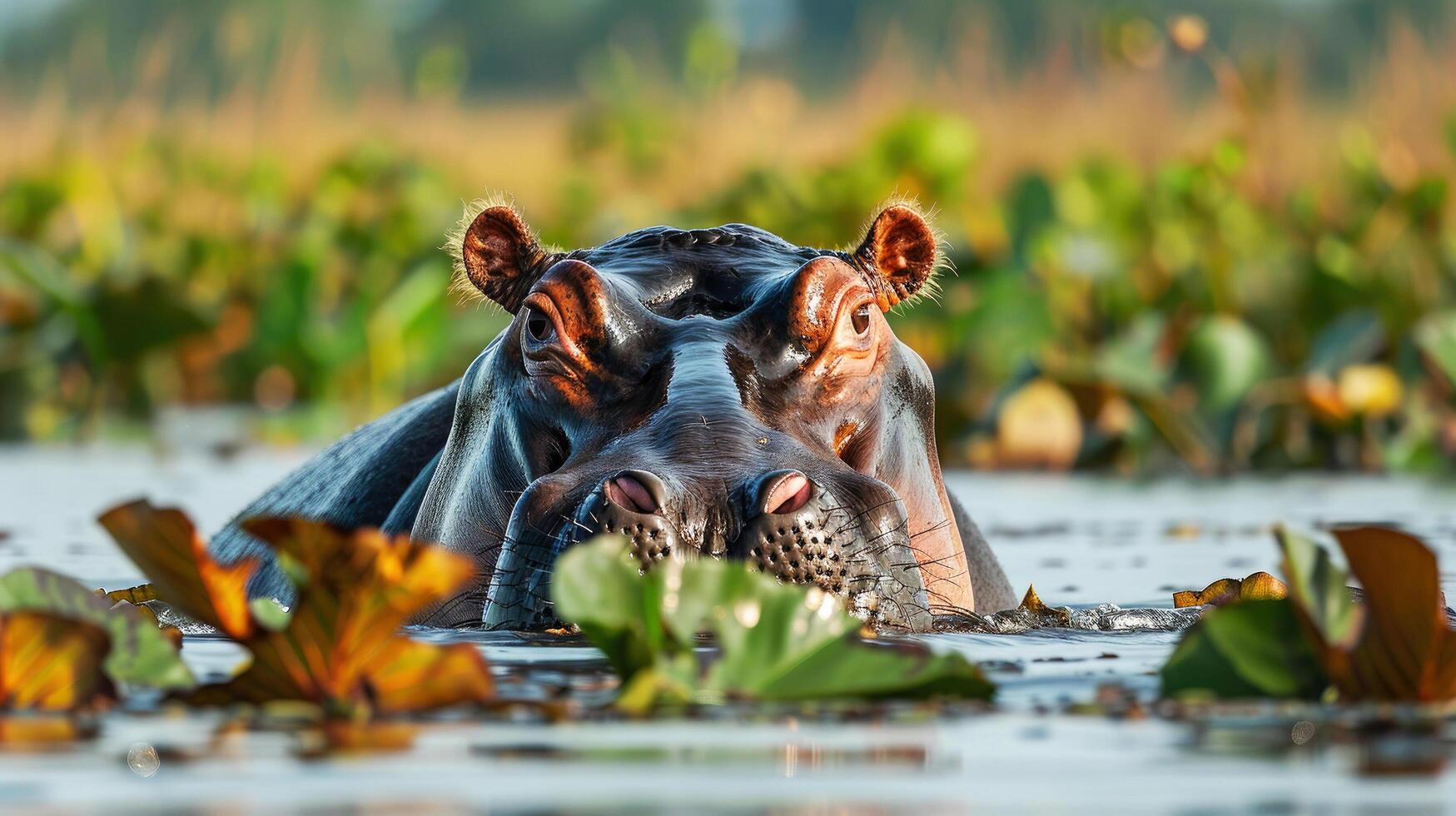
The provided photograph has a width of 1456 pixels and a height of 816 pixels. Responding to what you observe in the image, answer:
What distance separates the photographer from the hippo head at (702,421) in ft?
12.6

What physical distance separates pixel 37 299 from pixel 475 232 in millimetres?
6683

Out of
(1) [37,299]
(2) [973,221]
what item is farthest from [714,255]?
(2) [973,221]

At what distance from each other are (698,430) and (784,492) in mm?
329

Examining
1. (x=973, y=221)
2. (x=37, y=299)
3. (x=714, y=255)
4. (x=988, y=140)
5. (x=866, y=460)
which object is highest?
(x=988, y=140)

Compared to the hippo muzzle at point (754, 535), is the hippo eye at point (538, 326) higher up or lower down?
higher up

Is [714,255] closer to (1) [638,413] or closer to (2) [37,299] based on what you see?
(1) [638,413]

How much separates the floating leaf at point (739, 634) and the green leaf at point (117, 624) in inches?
21.2

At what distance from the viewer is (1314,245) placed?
43.4 ft

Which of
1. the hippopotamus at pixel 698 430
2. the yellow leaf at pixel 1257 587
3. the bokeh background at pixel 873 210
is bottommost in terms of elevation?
the yellow leaf at pixel 1257 587

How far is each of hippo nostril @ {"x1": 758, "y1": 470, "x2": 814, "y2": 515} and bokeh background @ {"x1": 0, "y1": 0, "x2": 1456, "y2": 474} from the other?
6.30ft

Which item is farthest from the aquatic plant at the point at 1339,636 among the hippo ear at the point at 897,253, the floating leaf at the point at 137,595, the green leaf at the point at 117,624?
A: the hippo ear at the point at 897,253

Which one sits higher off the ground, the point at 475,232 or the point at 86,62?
the point at 86,62

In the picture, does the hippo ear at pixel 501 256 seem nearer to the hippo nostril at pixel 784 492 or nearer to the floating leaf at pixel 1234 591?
the hippo nostril at pixel 784 492

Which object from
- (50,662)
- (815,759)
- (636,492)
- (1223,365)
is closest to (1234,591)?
(636,492)
